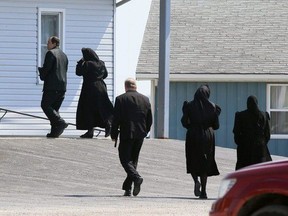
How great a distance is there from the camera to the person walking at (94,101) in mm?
23781

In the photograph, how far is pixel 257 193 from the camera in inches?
423

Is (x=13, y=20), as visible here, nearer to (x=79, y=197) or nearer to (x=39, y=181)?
(x=39, y=181)

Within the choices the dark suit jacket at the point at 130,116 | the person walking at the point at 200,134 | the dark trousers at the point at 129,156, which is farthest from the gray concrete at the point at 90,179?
the dark suit jacket at the point at 130,116

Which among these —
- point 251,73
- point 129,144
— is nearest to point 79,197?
point 129,144

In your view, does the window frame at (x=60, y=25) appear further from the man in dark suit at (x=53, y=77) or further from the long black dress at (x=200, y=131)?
the long black dress at (x=200, y=131)

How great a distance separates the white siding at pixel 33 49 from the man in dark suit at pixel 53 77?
6338 mm

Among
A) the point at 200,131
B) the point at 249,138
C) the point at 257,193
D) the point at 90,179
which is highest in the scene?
the point at 257,193

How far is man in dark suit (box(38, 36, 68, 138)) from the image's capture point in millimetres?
23344

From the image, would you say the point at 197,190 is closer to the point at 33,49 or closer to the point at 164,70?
the point at 164,70

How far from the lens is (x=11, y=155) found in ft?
73.4

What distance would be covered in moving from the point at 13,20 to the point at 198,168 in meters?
12.5

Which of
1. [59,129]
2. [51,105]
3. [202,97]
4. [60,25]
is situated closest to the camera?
[202,97]

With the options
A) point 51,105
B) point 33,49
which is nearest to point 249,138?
point 51,105

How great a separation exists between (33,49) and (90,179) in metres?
9.40
